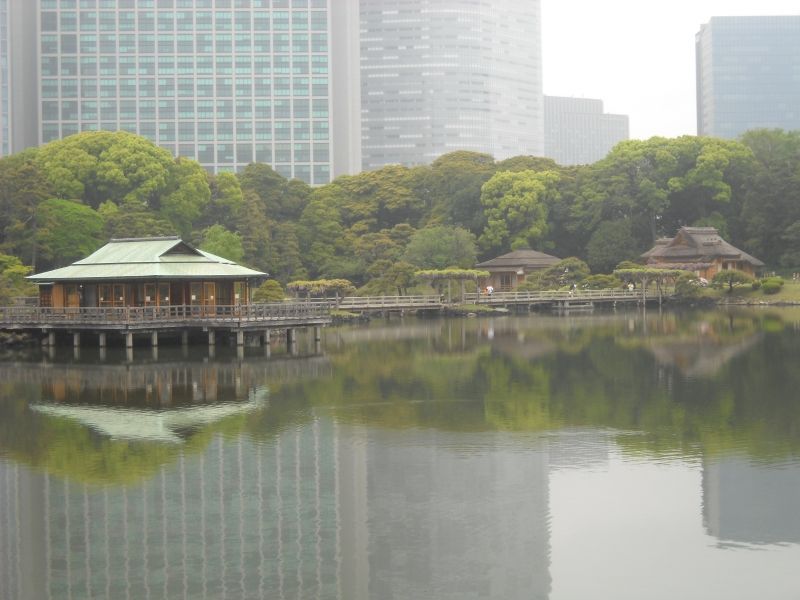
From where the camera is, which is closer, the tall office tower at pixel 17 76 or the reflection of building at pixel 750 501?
the reflection of building at pixel 750 501

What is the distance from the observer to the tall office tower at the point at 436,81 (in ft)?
545

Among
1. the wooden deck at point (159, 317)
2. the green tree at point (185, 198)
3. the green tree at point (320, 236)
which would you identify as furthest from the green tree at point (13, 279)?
the green tree at point (320, 236)

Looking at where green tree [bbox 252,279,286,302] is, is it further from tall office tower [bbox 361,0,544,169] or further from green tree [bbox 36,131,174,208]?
tall office tower [bbox 361,0,544,169]

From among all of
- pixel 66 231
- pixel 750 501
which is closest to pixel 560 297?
pixel 66 231

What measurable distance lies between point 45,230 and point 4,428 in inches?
1432

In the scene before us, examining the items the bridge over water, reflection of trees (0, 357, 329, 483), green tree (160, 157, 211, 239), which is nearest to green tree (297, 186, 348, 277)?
green tree (160, 157, 211, 239)

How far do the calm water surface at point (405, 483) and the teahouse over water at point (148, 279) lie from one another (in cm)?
922

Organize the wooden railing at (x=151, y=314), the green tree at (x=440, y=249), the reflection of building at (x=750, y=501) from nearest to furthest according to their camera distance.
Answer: the reflection of building at (x=750, y=501) < the wooden railing at (x=151, y=314) < the green tree at (x=440, y=249)

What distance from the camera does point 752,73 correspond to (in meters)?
180

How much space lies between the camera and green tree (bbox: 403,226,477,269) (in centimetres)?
6719

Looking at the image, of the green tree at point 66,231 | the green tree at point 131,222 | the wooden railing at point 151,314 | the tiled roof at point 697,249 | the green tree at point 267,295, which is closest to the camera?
the wooden railing at point 151,314

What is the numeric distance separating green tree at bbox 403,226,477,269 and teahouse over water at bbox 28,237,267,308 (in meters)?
24.4

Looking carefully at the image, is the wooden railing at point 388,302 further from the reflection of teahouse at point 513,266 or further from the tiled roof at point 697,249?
the tiled roof at point 697,249

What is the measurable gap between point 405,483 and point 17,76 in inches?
4305
